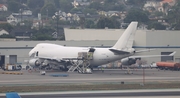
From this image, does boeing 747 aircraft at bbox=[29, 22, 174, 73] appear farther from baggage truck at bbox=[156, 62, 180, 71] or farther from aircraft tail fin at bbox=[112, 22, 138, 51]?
baggage truck at bbox=[156, 62, 180, 71]

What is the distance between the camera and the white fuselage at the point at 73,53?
85375 millimetres

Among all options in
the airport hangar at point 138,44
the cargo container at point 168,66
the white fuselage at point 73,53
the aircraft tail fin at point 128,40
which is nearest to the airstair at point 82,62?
the white fuselage at point 73,53

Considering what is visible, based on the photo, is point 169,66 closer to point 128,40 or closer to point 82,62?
point 128,40

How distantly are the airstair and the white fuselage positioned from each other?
64cm

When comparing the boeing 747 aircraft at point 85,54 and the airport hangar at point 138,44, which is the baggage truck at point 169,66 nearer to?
the boeing 747 aircraft at point 85,54

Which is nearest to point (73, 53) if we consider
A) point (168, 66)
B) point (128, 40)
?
point (128, 40)

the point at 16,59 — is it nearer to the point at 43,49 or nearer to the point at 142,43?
the point at 43,49

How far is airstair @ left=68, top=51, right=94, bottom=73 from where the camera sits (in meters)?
87.4

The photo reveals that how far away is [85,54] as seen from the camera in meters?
87.9

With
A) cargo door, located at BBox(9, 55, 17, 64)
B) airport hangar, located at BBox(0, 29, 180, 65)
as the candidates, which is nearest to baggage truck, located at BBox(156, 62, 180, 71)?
airport hangar, located at BBox(0, 29, 180, 65)

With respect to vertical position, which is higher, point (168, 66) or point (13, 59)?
point (13, 59)

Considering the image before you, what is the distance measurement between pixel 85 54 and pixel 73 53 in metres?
2.55

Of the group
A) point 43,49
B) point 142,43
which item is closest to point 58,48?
point 43,49

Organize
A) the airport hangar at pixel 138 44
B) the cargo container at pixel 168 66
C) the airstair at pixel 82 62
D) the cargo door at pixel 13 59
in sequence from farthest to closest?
the cargo door at pixel 13 59, the airport hangar at pixel 138 44, the cargo container at pixel 168 66, the airstair at pixel 82 62
